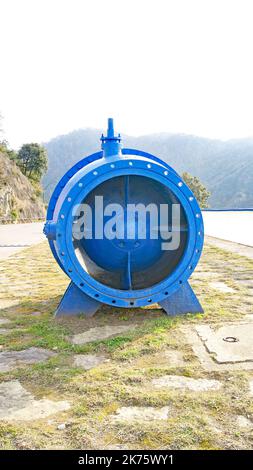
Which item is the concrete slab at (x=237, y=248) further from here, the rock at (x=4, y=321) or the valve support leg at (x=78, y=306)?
the rock at (x=4, y=321)

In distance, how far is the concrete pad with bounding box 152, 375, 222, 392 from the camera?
7.87 ft

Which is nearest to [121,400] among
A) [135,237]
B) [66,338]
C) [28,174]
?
[66,338]

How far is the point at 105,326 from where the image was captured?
364 centimetres

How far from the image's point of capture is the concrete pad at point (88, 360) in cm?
278

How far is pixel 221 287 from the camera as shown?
507 cm

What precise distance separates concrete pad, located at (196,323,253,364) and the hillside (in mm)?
27500

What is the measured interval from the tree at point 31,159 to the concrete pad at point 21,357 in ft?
160

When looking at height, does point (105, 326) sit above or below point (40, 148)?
below

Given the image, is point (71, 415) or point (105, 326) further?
point (105, 326)

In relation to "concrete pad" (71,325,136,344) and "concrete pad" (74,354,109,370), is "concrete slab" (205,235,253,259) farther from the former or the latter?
"concrete pad" (74,354,109,370)

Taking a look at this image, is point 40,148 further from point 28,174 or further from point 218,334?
point 218,334
